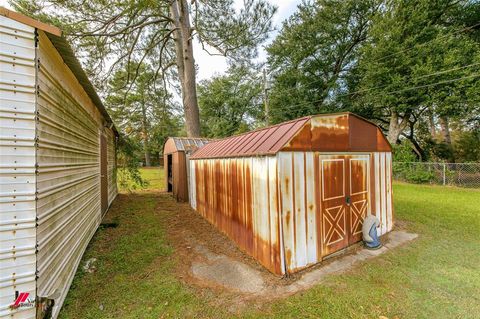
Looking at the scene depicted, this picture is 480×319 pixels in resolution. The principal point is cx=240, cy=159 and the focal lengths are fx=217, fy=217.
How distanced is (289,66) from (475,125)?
49.6 ft

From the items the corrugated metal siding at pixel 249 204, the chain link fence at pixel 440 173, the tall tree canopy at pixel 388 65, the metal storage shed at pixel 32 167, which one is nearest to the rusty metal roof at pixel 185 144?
the corrugated metal siding at pixel 249 204

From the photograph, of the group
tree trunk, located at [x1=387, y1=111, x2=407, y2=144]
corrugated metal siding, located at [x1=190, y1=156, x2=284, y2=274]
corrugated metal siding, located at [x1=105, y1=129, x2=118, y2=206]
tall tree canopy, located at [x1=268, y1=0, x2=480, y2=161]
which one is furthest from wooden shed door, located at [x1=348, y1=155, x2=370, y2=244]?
tree trunk, located at [x1=387, y1=111, x2=407, y2=144]

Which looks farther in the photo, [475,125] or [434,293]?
[475,125]

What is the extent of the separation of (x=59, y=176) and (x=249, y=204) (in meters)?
3.01

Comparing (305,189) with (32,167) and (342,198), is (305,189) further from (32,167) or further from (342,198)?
(32,167)

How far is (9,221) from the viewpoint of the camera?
6.61ft

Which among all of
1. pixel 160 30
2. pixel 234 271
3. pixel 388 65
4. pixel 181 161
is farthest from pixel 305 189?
pixel 388 65

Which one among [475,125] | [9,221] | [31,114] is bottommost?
[9,221]

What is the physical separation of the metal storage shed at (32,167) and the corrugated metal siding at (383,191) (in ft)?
19.4

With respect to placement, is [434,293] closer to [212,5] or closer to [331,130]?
[331,130]

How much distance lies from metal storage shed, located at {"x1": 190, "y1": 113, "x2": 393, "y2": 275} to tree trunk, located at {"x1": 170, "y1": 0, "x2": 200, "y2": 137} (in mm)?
7101

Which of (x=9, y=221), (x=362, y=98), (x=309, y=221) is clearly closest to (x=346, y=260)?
(x=309, y=221)

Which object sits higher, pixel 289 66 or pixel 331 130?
pixel 289 66

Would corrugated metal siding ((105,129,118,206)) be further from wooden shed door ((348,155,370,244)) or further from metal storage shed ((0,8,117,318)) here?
wooden shed door ((348,155,370,244))
